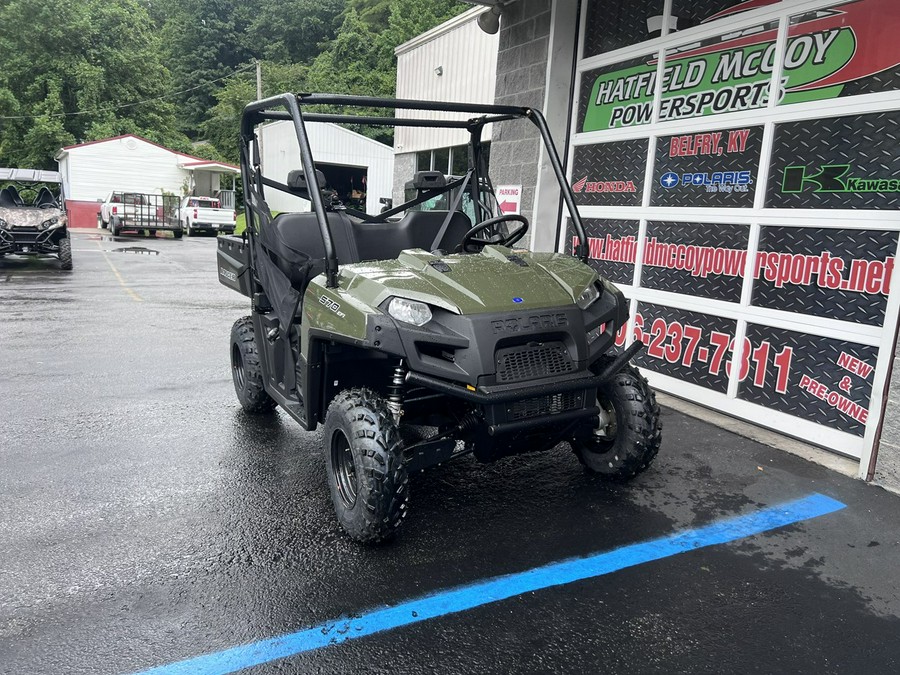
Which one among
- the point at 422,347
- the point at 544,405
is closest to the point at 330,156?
the point at 422,347

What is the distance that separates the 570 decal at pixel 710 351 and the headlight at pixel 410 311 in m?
3.14

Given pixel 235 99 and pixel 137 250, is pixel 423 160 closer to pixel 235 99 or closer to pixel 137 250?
pixel 137 250

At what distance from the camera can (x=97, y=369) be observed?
656 cm

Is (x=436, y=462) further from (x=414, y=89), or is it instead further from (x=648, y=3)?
(x=414, y=89)

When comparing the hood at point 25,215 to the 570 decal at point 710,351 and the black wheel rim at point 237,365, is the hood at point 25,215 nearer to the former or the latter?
the black wheel rim at point 237,365

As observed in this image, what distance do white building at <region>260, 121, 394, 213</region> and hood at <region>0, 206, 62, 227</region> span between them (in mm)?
13055

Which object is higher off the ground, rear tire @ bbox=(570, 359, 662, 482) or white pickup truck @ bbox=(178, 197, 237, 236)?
white pickup truck @ bbox=(178, 197, 237, 236)

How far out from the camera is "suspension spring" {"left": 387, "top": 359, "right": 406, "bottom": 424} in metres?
3.22

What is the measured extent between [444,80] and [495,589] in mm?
14793

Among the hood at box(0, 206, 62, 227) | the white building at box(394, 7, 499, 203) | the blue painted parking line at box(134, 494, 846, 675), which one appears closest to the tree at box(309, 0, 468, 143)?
the white building at box(394, 7, 499, 203)

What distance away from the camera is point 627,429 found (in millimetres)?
3791

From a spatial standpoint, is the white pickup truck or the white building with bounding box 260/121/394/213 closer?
the white building with bounding box 260/121/394/213

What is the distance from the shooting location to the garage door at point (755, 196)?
174 inches

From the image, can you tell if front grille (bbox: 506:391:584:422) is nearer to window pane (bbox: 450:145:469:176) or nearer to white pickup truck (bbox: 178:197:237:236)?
window pane (bbox: 450:145:469:176)
